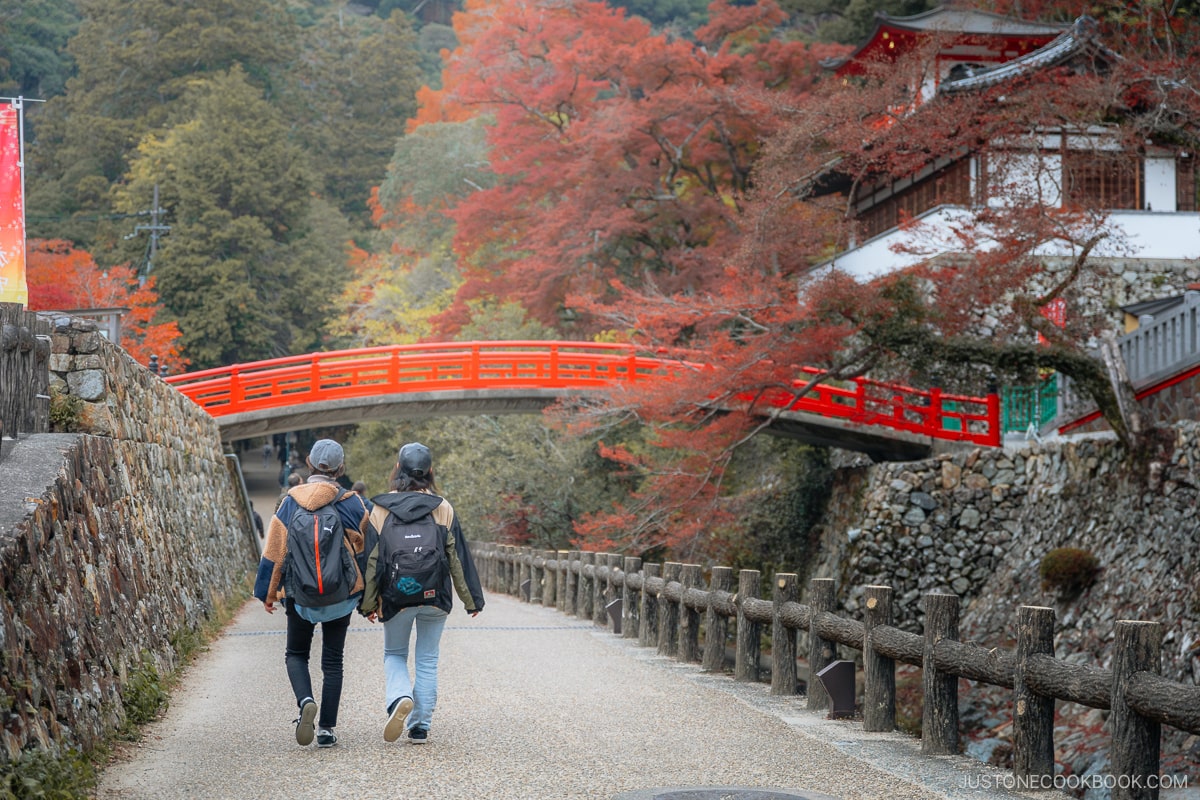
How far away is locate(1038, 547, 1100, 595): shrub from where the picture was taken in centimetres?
1345

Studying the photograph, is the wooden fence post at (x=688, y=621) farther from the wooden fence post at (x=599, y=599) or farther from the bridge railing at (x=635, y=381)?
the bridge railing at (x=635, y=381)

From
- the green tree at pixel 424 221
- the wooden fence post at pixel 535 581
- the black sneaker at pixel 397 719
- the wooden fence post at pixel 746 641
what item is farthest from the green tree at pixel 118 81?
the black sneaker at pixel 397 719

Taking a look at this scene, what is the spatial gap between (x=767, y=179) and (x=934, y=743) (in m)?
12.8

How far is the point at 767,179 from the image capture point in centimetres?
1766

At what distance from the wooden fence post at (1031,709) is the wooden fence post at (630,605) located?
20.4 feet

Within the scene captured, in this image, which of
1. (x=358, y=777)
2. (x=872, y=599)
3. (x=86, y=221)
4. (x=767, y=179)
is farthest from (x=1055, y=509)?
(x=86, y=221)

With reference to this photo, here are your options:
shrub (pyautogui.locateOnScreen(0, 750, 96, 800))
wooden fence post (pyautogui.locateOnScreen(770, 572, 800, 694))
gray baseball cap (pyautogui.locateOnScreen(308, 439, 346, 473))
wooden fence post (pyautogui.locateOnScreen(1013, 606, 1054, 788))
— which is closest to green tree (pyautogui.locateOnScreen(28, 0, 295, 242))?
wooden fence post (pyautogui.locateOnScreen(770, 572, 800, 694))

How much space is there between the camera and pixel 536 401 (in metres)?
21.6

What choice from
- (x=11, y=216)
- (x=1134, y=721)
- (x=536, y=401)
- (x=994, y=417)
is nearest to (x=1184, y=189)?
(x=994, y=417)

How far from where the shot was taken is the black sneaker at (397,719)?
18.0ft

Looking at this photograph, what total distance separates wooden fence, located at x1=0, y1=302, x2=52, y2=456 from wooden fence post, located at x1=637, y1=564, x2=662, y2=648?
5.41m

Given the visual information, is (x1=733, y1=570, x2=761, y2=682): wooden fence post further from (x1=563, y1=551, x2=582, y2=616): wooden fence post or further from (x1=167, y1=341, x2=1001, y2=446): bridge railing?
(x1=167, y1=341, x2=1001, y2=446): bridge railing

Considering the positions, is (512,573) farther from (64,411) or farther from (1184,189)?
(1184,189)

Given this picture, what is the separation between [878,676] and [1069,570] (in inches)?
321
